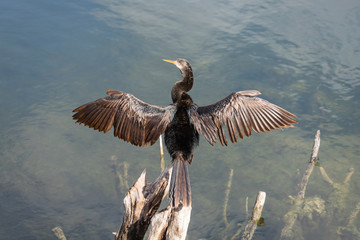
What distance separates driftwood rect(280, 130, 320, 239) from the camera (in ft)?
23.4

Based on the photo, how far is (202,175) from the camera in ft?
27.1

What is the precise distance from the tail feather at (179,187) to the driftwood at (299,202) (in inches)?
152

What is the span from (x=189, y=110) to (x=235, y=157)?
419 cm

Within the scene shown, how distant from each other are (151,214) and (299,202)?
4389mm

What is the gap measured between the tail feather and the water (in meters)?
3.15

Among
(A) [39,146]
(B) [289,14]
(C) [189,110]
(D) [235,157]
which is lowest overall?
(A) [39,146]

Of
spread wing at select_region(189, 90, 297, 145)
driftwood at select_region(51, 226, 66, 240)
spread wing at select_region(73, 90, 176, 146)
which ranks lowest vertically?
driftwood at select_region(51, 226, 66, 240)

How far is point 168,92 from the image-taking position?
33.4ft

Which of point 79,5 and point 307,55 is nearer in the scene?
point 307,55

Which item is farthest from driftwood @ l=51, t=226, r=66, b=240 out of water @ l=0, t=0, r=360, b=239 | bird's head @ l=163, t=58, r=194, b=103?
bird's head @ l=163, t=58, r=194, b=103


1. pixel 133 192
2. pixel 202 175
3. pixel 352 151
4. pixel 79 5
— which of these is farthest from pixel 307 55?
pixel 133 192

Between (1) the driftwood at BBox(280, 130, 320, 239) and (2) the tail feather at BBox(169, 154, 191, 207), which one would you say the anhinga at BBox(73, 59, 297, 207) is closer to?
(2) the tail feather at BBox(169, 154, 191, 207)

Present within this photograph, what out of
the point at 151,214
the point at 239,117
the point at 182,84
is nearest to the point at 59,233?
the point at 151,214

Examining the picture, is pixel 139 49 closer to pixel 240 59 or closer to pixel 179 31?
pixel 179 31
